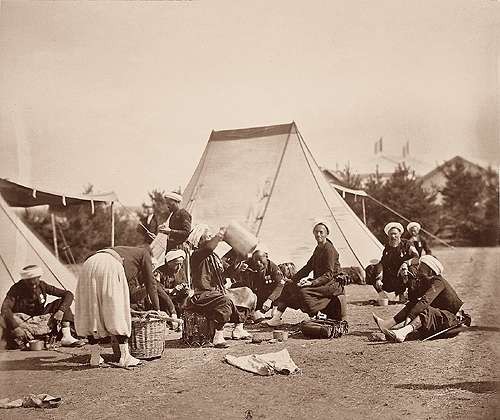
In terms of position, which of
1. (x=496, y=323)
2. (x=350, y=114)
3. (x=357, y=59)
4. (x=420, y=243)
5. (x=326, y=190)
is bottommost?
(x=496, y=323)

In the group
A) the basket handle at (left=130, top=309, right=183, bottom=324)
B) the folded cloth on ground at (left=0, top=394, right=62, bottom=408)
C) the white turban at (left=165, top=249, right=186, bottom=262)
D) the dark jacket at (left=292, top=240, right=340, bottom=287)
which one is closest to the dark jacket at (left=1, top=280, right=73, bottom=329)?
the folded cloth on ground at (left=0, top=394, right=62, bottom=408)

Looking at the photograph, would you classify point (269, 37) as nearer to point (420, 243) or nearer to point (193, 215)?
point (193, 215)

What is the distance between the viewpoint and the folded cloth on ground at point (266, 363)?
3.19 m

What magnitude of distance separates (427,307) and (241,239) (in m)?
0.98

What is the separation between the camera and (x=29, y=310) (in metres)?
3.53

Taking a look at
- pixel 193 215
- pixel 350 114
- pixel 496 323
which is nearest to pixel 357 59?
pixel 350 114

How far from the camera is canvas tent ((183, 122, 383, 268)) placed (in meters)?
3.42

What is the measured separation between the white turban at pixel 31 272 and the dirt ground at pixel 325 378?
43cm

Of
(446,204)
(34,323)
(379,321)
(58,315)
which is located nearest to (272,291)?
(379,321)

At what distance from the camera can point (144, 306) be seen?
133 inches

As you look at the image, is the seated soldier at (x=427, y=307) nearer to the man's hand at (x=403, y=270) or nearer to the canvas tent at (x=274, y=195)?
the man's hand at (x=403, y=270)

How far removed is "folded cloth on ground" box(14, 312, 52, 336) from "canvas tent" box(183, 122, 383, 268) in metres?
0.96

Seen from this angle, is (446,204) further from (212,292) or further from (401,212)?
(212,292)

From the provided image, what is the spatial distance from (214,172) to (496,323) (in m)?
1.60
